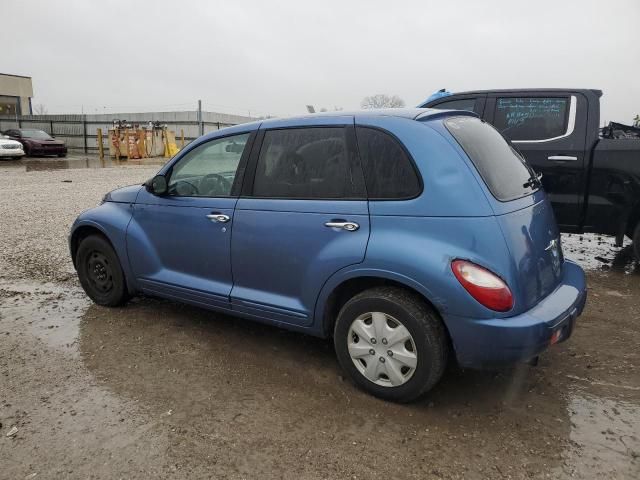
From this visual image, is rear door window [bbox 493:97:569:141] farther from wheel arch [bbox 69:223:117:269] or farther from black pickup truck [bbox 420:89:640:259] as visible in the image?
wheel arch [bbox 69:223:117:269]

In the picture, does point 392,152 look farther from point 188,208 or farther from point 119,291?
point 119,291

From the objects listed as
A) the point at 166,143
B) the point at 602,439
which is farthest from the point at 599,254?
the point at 166,143

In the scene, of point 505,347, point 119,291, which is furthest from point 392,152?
point 119,291

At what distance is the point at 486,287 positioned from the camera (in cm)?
251

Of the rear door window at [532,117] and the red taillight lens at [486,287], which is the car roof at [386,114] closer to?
the red taillight lens at [486,287]

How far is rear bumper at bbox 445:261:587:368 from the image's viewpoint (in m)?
2.52

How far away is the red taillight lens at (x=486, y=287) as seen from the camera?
2514 millimetres

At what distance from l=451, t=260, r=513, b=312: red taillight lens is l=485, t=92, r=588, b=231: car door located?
10.8 feet

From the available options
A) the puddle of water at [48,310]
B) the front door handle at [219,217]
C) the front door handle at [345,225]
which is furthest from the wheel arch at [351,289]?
the puddle of water at [48,310]

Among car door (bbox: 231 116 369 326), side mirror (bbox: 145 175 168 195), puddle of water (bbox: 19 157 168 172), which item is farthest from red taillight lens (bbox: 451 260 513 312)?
puddle of water (bbox: 19 157 168 172)

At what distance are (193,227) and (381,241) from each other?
152 centimetres

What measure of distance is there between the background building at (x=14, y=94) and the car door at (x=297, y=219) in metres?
49.4

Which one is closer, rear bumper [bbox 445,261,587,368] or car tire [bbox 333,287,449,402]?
rear bumper [bbox 445,261,587,368]

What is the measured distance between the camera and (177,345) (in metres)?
3.73
